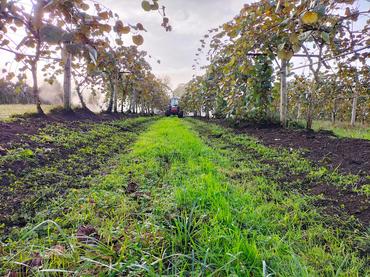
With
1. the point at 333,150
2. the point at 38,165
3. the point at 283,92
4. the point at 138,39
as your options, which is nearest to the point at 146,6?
the point at 138,39

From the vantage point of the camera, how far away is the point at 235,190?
9.08 ft

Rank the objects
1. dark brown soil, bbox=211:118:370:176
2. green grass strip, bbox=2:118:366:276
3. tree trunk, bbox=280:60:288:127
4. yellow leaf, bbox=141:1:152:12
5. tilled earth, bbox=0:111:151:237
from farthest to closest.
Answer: tree trunk, bbox=280:60:288:127 < dark brown soil, bbox=211:118:370:176 < tilled earth, bbox=0:111:151:237 < green grass strip, bbox=2:118:366:276 < yellow leaf, bbox=141:1:152:12

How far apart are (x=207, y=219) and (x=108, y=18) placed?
1544 mm

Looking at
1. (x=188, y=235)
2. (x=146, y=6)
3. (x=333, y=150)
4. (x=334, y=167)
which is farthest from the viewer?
(x=333, y=150)

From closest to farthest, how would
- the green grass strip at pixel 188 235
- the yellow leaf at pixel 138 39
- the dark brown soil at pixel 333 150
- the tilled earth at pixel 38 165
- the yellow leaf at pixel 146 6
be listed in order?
the yellow leaf at pixel 146 6
the yellow leaf at pixel 138 39
the green grass strip at pixel 188 235
the tilled earth at pixel 38 165
the dark brown soil at pixel 333 150

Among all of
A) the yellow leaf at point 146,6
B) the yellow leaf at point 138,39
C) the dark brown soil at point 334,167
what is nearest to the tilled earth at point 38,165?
the yellow leaf at point 138,39

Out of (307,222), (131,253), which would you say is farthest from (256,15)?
(131,253)

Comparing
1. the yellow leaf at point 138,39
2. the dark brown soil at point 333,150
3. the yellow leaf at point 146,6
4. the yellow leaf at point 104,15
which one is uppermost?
the yellow leaf at point 146,6

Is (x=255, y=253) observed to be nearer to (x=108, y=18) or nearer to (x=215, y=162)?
(x=108, y=18)

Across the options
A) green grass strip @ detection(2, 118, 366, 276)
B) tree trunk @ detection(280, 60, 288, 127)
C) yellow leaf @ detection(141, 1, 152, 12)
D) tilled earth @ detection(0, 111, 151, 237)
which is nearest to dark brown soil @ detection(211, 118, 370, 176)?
green grass strip @ detection(2, 118, 366, 276)

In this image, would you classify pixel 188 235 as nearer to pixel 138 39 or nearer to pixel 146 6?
pixel 138 39

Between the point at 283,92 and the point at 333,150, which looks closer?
the point at 333,150

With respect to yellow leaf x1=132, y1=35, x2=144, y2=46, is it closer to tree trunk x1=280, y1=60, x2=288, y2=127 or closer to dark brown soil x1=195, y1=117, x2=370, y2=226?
dark brown soil x1=195, y1=117, x2=370, y2=226

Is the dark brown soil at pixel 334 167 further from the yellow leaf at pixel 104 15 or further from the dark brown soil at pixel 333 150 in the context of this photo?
the yellow leaf at pixel 104 15
